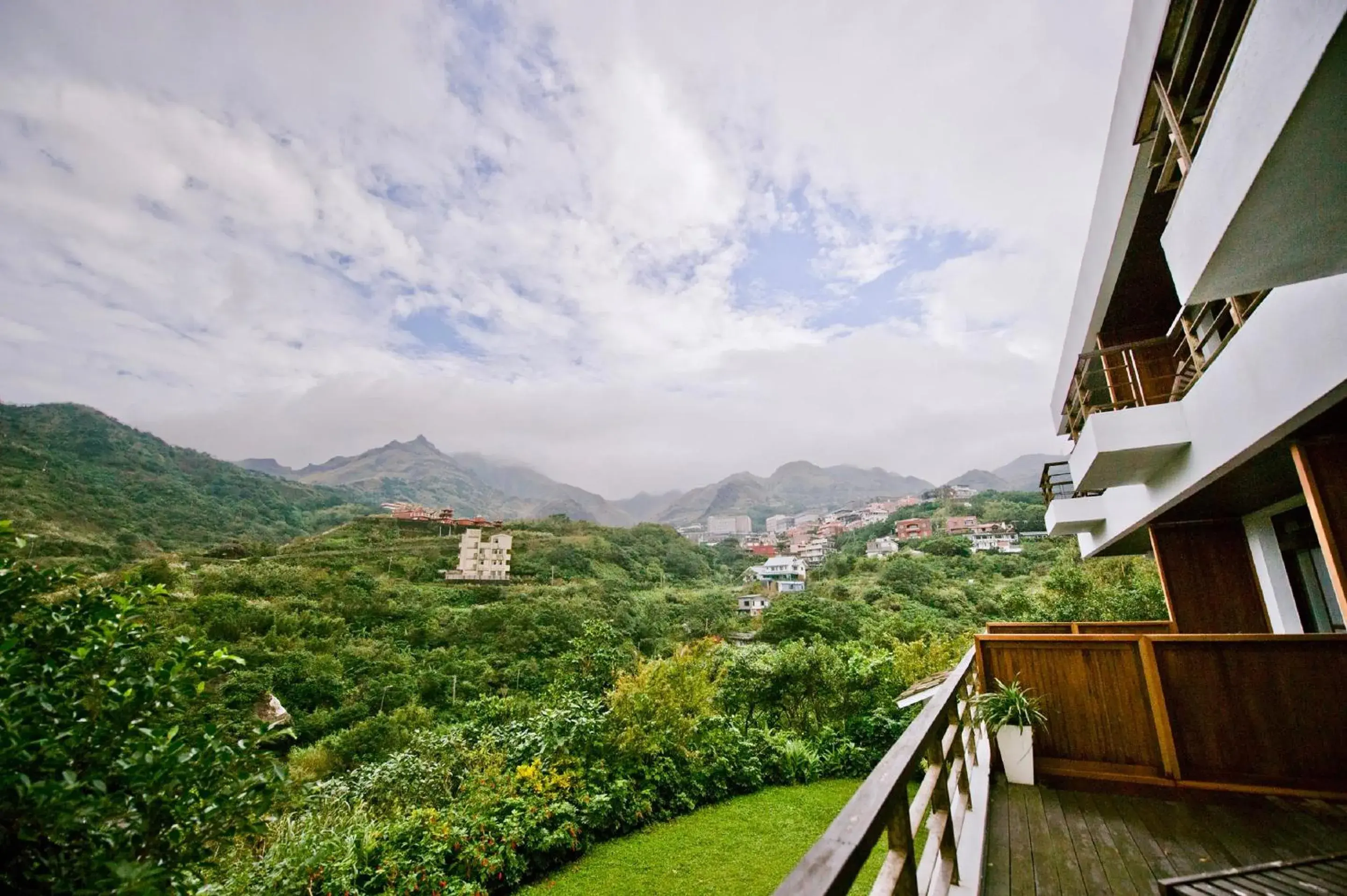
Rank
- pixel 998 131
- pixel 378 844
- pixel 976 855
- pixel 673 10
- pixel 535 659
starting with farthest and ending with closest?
pixel 535 659
pixel 673 10
pixel 998 131
pixel 378 844
pixel 976 855

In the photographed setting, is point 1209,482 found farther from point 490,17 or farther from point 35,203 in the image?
point 35,203

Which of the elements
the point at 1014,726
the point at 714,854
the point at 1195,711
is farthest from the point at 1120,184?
the point at 714,854

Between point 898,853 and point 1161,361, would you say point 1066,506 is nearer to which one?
point 1161,361

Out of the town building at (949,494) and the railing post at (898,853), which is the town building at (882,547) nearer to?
the town building at (949,494)

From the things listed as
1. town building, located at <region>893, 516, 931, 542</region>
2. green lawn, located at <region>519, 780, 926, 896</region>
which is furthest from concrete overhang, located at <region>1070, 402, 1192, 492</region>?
town building, located at <region>893, 516, 931, 542</region>

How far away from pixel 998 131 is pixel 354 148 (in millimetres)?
27295

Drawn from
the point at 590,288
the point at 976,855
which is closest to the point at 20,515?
the point at 590,288

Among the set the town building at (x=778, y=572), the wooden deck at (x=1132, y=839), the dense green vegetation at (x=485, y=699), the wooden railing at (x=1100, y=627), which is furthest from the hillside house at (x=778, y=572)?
the wooden deck at (x=1132, y=839)

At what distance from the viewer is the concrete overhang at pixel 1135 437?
4.14 m

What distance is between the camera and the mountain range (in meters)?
113

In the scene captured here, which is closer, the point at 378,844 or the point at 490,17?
the point at 378,844

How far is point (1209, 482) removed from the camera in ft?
13.0

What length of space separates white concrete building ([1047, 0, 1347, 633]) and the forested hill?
4277cm

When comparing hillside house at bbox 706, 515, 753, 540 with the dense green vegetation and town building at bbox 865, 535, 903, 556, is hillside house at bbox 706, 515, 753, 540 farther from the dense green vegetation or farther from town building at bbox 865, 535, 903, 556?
the dense green vegetation
